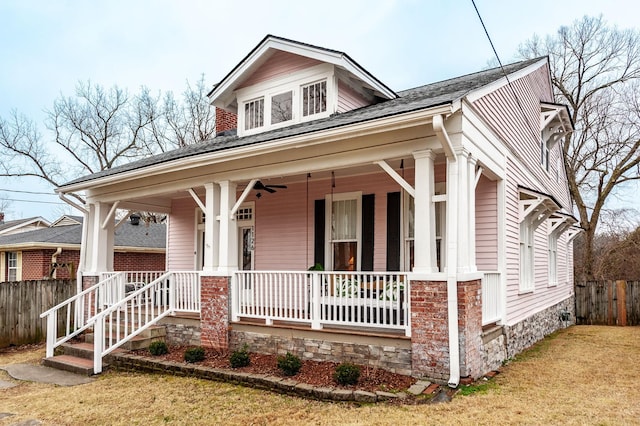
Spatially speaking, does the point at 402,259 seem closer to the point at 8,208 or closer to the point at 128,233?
the point at 128,233

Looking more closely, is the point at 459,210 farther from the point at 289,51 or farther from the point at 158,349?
the point at 158,349

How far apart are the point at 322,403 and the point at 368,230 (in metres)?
4.17

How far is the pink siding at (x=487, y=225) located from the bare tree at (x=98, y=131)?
69.7ft

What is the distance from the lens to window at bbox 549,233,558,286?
42.8ft

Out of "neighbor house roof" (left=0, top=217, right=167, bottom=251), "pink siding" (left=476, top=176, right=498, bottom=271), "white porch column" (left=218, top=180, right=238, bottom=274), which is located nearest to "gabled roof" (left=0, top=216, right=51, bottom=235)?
"neighbor house roof" (left=0, top=217, right=167, bottom=251)

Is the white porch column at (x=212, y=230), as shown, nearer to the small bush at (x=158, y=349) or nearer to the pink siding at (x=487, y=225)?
the small bush at (x=158, y=349)

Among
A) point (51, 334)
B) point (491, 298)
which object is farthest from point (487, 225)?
point (51, 334)

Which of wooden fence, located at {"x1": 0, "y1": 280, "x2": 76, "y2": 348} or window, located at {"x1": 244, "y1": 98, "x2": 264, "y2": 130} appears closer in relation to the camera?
window, located at {"x1": 244, "y1": 98, "x2": 264, "y2": 130}

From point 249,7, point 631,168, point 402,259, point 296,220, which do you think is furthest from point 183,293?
point 631,168

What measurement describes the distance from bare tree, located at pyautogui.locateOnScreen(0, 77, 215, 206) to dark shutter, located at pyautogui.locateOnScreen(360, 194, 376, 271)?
19688 millimetres

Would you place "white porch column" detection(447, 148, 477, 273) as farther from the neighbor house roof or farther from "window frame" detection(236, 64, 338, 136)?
the neighbor house roof

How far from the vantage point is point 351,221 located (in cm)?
950

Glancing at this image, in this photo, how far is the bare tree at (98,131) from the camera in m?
27.2

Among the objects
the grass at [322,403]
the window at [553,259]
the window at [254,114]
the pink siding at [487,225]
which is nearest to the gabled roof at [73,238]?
the window at [254,114]
